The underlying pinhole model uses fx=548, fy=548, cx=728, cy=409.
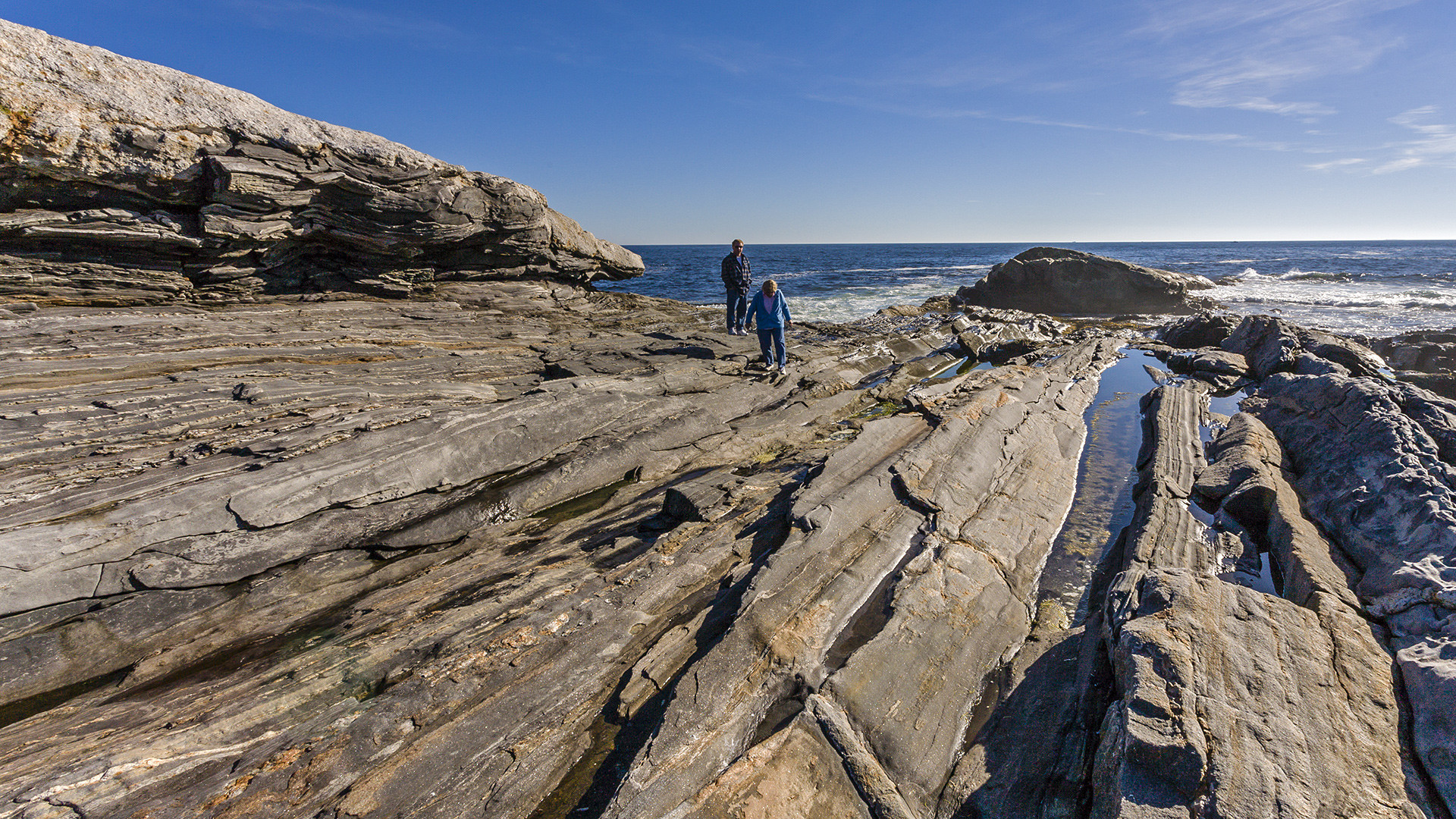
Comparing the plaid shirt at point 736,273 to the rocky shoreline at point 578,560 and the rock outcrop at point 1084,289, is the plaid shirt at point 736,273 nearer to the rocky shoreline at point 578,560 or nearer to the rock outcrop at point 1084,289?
the rocky shoreline at point 578,560

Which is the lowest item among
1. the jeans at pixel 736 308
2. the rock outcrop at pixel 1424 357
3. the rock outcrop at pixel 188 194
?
the rock outcrop at pixel 1424 357

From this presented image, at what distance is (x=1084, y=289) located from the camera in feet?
113

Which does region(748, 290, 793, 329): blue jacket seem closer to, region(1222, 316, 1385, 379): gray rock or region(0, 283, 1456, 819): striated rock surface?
region(0, 283, 1456, 819): striated rock surface

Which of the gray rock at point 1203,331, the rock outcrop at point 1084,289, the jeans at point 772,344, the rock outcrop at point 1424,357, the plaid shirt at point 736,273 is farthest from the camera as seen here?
the rock outcrop at point 1084,289

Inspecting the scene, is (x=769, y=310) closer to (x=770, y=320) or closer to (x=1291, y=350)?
(x=770, y=320)

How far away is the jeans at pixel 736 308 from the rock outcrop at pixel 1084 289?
71.3ft

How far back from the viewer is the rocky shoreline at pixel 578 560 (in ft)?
12.0

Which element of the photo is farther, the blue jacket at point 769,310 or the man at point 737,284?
the man at point 737,284

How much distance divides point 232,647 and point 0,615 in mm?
1864

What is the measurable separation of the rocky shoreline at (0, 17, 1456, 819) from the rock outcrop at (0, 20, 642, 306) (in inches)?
2.5

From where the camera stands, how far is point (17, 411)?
635 cm

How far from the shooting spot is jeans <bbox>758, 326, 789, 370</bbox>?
12094 mm

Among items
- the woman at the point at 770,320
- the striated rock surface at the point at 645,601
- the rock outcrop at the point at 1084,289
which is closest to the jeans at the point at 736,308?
the woman at the point at 770,320

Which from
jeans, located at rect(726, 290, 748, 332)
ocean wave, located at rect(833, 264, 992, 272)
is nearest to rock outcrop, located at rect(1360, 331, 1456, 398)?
jeans, located at rect(726, 290, 748, 332)
